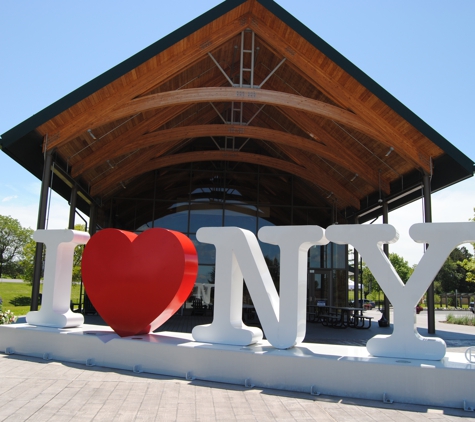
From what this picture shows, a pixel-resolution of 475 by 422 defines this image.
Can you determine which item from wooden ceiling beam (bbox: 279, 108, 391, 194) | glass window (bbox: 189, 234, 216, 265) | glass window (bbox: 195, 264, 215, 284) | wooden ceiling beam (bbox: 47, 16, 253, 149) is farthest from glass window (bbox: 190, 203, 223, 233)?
wooden ceiling beam (bbox: 47, 16, 253, 149)

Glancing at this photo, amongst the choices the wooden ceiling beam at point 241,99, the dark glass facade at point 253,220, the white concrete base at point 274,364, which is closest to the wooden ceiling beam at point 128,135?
the wooden ceiling beam at point 241,99

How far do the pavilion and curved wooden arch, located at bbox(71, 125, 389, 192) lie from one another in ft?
0.14

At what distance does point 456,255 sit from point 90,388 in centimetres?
7373

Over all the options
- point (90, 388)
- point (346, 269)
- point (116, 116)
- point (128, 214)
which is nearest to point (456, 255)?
point (346, 269)

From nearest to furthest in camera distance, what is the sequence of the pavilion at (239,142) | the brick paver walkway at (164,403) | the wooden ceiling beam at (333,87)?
the brick paver walkway at (164,403) < the pavilion at (239,142) < the wooden ceiling beam at (333,87)

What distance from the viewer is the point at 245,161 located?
19719mm

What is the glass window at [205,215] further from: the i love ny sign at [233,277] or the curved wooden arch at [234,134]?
the i love ny sign at [233,277]

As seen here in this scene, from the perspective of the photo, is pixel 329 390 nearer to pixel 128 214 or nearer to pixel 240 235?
pixel 240 235

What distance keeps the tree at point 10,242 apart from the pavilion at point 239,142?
4935 cm

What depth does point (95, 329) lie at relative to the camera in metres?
9.47

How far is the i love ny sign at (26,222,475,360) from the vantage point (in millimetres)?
6805

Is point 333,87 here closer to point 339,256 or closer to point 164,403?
point 164,403

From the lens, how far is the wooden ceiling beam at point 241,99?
12781mm

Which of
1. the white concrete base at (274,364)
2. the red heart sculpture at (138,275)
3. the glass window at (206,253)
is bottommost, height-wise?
the white concrete base at (274,364)
